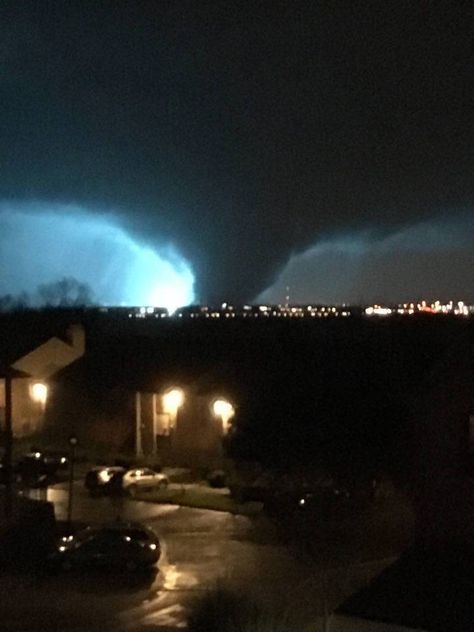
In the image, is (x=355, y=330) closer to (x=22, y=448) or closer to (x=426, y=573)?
(x=426, y=573)

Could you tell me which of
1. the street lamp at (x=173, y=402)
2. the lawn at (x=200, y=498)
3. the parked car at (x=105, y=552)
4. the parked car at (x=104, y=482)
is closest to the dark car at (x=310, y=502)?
the lawn at (x=200, y=498)

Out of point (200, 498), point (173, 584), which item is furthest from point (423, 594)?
point (200, 498)

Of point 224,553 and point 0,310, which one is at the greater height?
point 0,310

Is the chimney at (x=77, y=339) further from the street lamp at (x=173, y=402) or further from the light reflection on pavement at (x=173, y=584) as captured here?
the light reflection on pavement at (x=173, y=584)

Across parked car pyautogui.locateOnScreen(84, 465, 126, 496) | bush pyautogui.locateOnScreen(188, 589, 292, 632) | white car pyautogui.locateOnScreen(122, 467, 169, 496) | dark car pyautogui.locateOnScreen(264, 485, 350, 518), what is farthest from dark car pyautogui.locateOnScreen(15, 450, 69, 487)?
bush pyautogui.locateOnScreen(188, 589, 292, 632)

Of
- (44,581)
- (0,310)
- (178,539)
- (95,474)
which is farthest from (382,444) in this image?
(0,310)

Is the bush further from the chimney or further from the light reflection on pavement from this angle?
the chimney

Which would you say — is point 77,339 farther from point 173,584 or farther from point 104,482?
point 173,584
